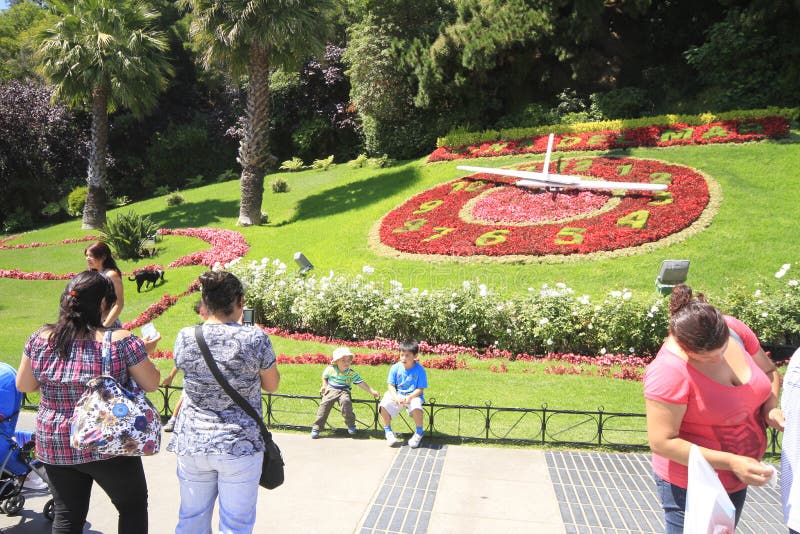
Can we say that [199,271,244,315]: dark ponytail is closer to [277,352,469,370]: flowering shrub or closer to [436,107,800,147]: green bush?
[277,352,469,370]: flowering shrub

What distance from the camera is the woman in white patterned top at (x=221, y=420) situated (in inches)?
115

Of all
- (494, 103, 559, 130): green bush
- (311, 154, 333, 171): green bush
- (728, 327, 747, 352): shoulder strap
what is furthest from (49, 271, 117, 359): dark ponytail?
(311, 154, 333, 171): green bush

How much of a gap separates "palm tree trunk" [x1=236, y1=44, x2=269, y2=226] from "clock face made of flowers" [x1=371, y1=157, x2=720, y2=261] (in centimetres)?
517

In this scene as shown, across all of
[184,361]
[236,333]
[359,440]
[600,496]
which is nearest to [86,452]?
[184,361]

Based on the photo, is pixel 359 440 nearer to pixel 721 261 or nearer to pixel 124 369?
pixel 124 369

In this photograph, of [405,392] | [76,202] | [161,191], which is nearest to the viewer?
[405,392]

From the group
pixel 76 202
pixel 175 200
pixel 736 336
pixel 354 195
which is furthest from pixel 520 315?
pixel 76 202

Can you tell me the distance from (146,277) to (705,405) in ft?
43.7

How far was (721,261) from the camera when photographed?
1122cm

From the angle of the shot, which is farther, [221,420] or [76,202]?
[76,202]

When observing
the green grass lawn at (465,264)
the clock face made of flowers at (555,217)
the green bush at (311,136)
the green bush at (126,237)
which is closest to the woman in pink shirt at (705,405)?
the green grass lawn at (465,264)

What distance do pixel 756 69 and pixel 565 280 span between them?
44.0 ft

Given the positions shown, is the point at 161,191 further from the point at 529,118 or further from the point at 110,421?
the point at 110,421

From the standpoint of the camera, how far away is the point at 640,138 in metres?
17.6
